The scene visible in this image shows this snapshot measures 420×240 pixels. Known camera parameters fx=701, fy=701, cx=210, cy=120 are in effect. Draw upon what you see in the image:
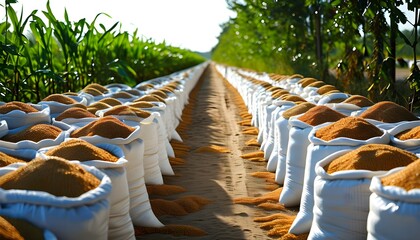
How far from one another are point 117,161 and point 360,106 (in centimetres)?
305

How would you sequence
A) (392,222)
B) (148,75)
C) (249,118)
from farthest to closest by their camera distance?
(148,75) < (249,118) < (392,222)

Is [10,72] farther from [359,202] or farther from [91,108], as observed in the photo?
[359,202]

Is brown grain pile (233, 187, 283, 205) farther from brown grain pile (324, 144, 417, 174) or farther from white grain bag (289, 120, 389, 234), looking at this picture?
brown grain pile (324, 144, 417, 174)

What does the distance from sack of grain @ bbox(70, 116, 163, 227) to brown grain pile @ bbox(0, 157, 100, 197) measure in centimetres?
133

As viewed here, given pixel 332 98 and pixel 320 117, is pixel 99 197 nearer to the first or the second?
pixel 320 117

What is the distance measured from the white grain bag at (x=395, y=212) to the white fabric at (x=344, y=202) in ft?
1.12

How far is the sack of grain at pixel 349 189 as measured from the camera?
11.3ft

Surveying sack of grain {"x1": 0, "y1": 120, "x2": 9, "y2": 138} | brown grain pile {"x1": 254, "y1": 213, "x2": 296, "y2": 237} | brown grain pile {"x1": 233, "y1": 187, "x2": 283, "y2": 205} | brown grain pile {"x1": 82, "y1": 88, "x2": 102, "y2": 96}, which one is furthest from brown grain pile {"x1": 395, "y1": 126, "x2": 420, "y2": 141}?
brown grain pile {"x1": 82, "y1": 88, "x2": 102, "y2": 96}

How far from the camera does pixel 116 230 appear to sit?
12.0 ft

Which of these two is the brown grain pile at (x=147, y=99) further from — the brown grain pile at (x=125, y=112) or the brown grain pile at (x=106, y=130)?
the brown grain pile at (x=106, y=130)

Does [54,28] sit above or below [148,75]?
above

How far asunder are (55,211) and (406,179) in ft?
4.82

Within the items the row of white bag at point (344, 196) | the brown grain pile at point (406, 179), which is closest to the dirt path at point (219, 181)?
the row of white bag at point (344, 196)

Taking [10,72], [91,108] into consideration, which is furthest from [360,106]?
[10,72]
